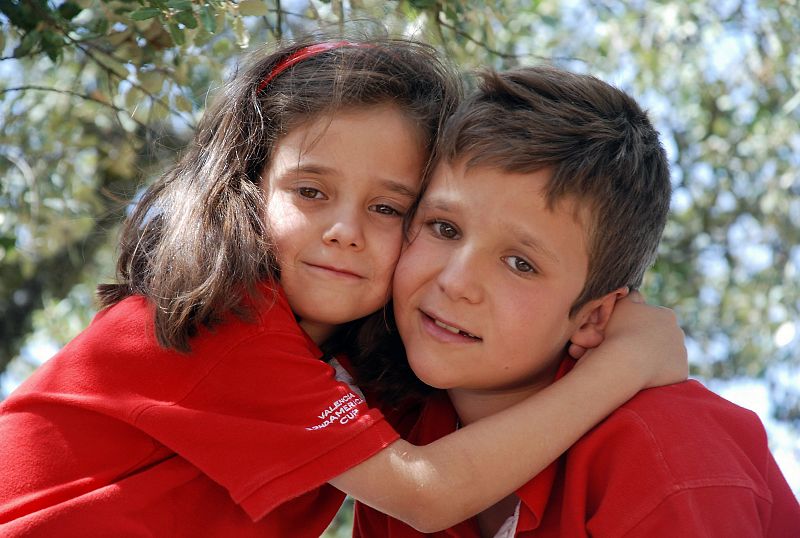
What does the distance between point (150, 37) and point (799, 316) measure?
3.65 m

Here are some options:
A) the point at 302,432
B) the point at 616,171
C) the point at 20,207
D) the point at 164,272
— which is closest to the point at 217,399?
the point at 302,432

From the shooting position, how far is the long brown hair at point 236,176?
236cm

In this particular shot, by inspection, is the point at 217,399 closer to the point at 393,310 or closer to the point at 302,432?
the point at 302,432

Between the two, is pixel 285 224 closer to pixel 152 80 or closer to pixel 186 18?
pixel 186 18

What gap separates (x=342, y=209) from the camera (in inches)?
97.7

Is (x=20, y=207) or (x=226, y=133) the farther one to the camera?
(x=20, y=207)

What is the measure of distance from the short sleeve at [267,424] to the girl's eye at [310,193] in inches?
15.1

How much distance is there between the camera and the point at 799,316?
17.0ft

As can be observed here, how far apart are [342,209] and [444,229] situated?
26 centimetres

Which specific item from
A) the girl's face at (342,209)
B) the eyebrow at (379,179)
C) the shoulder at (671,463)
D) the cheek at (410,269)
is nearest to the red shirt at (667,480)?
the shoulder at (671,463)

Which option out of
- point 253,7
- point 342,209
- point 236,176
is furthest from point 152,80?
point 342,209

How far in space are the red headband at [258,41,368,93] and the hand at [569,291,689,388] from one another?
3.39ft

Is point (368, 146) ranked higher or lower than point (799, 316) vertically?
higher

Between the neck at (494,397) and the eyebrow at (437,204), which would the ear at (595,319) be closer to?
the neck at (494,397)
